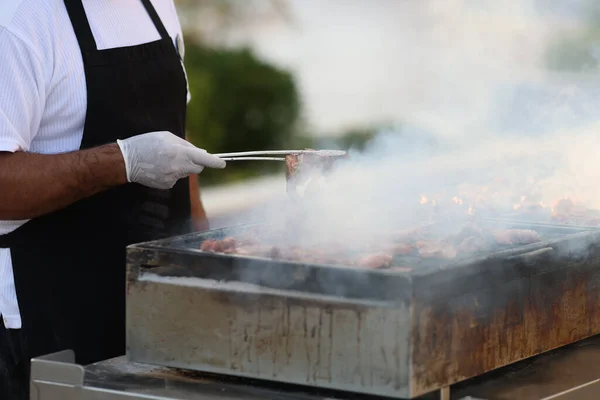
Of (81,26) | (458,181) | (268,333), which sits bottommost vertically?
(268,333)

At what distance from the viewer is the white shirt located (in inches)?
99.8

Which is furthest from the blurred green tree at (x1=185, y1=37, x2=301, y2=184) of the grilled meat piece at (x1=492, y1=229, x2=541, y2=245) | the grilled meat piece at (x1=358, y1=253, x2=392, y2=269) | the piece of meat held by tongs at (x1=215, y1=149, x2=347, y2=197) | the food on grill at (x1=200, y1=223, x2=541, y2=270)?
the grilled meat piece at (x1=358, y1=253, x2=392, y2=269)

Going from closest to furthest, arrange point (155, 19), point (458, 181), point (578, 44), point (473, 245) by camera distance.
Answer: point (473, 245)
point (155, 19)
point (458, 181)
point (578, 44)

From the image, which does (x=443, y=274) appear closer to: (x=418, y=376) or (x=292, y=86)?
(x=418, y=376)

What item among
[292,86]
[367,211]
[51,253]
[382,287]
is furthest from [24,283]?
[292,86]

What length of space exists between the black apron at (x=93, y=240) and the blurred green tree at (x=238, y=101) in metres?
6.14

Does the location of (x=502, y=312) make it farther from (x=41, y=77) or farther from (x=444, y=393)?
(x=41, y=77)

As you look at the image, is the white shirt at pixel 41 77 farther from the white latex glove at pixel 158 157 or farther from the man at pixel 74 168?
the white latex glove at pixel 158 157

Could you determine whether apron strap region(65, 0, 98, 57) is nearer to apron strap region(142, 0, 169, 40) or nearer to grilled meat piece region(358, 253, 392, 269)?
apron strap region(142, 0, 169, 40)

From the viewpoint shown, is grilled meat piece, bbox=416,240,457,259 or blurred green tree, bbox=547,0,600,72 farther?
blurred green tree, bbox=547,0,600,72

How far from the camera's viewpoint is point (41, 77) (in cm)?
260

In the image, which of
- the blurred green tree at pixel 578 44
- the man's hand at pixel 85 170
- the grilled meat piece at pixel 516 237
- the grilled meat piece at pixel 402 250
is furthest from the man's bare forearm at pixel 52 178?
the blurred green tree at pixel 578 44

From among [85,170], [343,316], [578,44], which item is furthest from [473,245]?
[578,44]

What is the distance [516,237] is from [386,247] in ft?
1.21
